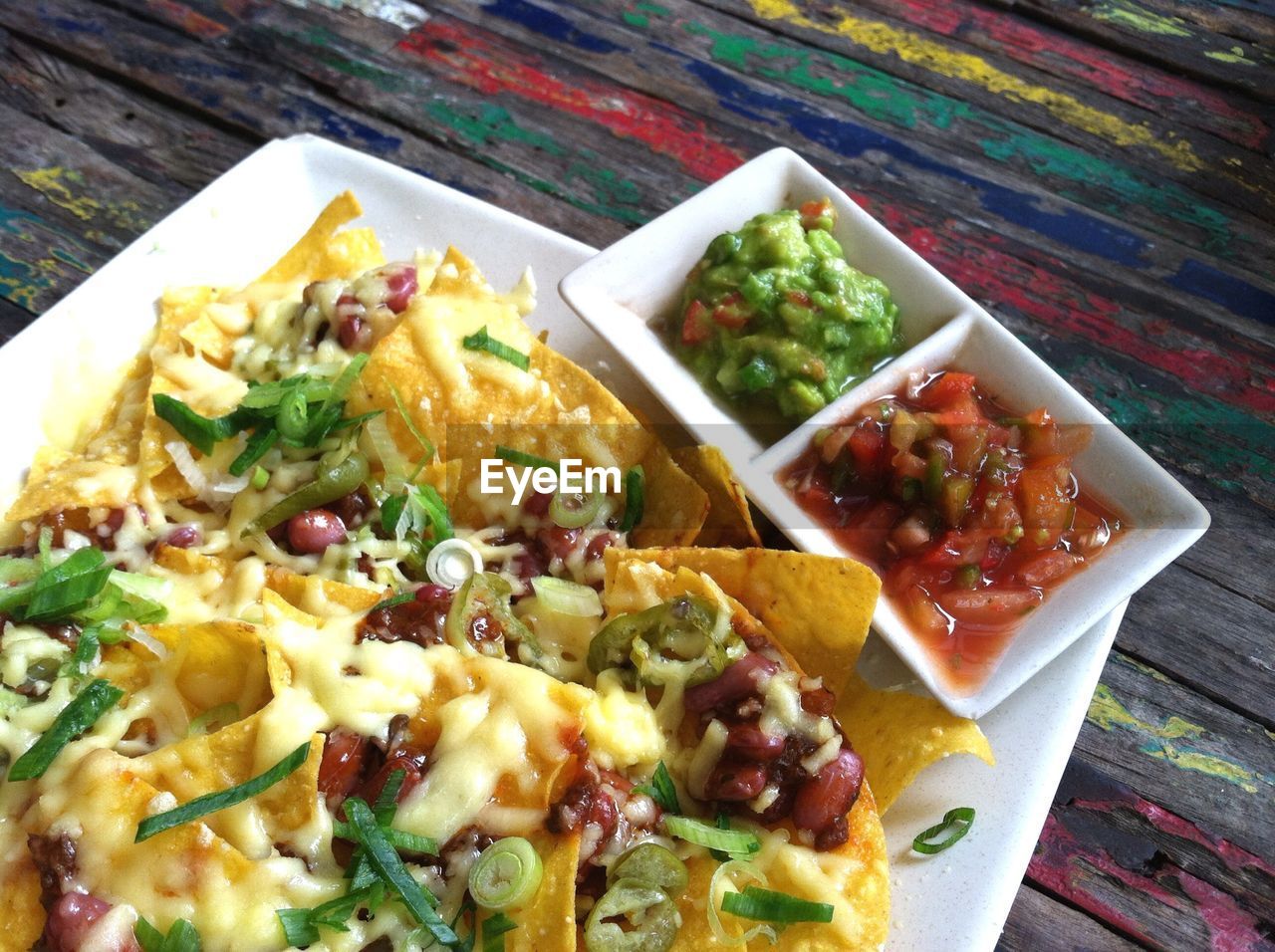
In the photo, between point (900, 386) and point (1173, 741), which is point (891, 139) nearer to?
point (900, 386)

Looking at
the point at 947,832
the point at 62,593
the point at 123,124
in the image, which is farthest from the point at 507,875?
the point at 123,124

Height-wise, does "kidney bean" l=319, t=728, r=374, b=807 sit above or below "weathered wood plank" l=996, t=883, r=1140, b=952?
above

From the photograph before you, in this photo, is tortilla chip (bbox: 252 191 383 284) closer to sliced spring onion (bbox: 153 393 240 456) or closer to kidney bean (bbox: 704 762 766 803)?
sliced spring onion (bbox: 153 393 240 456)

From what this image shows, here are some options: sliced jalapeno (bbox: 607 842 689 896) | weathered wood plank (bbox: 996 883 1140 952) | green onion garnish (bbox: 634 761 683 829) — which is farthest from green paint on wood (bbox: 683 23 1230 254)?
sliced jalapeno (bbox: 607 842 689 896)

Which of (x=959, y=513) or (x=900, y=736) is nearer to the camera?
(x=900, y=736)

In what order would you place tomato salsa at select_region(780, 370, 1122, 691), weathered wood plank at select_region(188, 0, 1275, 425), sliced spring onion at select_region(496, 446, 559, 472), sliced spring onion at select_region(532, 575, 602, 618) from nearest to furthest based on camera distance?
1. sliced spring onion at select_region(532, 575, 602, 618)
2. tomato salsa at select_region(780, 370, 1122, 691)
3. sliced spring onion at select_region(496, 446, 559, 472)
4. weathered wood plank at select_region(188, 0, 1275, 425)

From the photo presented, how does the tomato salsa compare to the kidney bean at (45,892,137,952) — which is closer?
the kidney bean at (45,892,137,952)

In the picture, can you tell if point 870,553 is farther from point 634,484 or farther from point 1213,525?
point 1213,525
